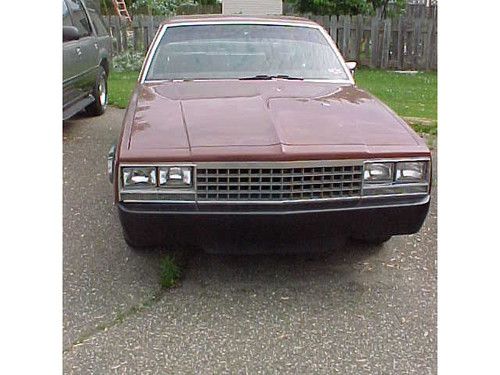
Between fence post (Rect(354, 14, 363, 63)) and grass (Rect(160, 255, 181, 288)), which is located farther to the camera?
fence post (Rect(354, 14, 363, 63))

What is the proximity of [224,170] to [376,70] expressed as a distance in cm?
1141

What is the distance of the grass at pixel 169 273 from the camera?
332 cm

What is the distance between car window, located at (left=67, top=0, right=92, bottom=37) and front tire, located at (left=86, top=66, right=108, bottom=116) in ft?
1.96

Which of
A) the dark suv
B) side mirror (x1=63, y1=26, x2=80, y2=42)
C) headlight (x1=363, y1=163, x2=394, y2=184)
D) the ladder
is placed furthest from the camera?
the ladder

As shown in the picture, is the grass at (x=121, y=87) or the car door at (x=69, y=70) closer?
the car door at (x=69, y=70)

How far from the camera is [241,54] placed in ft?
14.4

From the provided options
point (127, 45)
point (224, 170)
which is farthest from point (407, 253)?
point (127, 45)

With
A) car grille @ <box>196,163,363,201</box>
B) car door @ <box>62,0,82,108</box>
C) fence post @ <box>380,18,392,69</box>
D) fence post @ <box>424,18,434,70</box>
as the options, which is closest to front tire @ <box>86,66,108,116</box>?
car door @ <box>62,0,82,108</box>

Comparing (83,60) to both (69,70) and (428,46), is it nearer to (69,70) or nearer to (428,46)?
(69,70)

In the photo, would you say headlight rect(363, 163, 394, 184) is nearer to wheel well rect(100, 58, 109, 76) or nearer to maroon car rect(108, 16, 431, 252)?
maroon car rect(108, 16, 431, 252)

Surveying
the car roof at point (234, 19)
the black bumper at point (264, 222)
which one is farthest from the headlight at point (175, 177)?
the car roof at point (234, 19)

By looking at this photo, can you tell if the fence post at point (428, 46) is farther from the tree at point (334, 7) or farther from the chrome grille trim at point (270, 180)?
the chrome grille trim at point (270, 180)

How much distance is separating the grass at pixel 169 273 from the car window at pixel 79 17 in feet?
14.9

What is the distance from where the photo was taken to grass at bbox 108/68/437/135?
7803 millimetres
